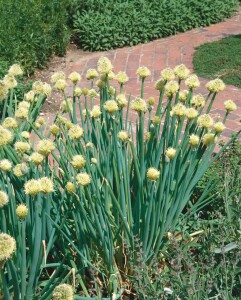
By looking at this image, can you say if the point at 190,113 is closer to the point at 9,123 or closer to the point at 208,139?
the point at 208,139

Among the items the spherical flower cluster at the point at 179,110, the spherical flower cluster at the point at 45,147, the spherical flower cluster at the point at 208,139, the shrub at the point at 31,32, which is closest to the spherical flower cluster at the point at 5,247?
the spherical flower cluster at the point at 45,147

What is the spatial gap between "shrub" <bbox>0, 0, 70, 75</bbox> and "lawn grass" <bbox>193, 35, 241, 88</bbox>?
167 centimetres

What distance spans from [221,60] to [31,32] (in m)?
2.24

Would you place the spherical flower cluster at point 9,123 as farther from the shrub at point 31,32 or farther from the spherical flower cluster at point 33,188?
the shrub at point 31,32

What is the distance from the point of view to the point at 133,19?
7.75 meters

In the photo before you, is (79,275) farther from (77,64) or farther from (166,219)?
(77,64)

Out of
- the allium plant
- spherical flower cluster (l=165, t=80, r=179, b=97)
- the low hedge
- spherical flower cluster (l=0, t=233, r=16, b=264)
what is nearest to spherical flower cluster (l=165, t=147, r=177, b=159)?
the allium plant

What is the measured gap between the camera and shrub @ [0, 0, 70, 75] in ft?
20.8

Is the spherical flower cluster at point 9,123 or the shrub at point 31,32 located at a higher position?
the spherical flower cluster at point 9,123

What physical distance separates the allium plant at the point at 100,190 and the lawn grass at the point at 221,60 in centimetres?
374

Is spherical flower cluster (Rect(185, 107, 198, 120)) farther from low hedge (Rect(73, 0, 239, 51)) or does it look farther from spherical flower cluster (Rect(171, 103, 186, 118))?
low hedge (Rect(73, 0, 239, 51))

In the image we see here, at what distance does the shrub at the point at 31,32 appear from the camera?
20.8 ft

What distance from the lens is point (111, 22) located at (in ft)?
25.1

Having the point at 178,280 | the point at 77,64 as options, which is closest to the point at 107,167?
the point at 178,280
